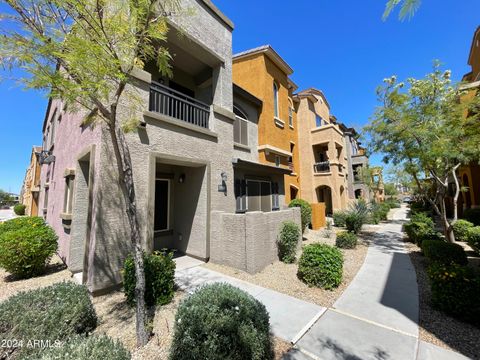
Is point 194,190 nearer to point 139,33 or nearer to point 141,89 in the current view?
point 141,89

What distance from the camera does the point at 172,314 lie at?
4.37 metres

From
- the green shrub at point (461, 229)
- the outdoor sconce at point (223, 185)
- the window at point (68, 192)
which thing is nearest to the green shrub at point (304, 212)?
the outdoor sconce at point (223, 185)

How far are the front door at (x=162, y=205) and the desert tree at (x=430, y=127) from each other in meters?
10.1

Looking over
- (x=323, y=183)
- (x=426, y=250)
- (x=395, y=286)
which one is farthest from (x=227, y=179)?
(x=323, y=183)

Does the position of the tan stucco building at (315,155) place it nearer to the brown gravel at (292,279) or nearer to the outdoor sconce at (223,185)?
the brown gravel at (292,279)

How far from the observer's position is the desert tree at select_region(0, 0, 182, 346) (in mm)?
3055

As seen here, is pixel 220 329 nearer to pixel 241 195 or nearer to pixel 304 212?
pixel 241 195

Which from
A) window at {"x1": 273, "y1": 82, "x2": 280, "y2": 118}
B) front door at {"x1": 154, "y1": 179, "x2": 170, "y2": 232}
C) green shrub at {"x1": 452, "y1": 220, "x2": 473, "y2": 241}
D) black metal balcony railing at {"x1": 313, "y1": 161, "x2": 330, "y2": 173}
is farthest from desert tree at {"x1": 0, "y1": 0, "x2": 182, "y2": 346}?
black metal balcony railing at {"x1": 313, "y1": 161, "x2": 330, "y2": 173}

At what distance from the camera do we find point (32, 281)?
20.4 ft

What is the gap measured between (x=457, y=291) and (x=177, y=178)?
906cm

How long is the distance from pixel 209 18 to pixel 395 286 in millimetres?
12053

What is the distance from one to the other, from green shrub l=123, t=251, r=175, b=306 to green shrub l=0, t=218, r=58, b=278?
3.98 m

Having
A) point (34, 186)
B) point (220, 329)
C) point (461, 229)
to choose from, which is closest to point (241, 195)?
point (220, 329)

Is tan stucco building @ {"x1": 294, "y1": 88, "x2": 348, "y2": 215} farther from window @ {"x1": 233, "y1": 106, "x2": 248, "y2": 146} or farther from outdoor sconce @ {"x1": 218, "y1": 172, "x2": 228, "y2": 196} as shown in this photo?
outdoor sconce @ {"x1": 218, "y1": 172, "x2": 228, "y2": 196}
